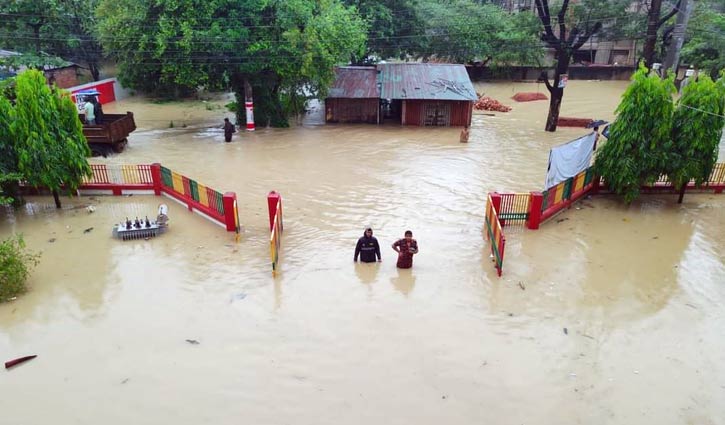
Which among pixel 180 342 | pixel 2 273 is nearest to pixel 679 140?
pixel 180 342

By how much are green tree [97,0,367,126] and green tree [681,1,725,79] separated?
23731 mm

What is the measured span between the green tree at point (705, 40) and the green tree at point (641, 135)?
23.0 m

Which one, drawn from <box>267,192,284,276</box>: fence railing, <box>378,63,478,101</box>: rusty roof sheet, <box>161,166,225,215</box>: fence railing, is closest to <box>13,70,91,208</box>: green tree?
<box>161,166,225,215</box>: fence railing

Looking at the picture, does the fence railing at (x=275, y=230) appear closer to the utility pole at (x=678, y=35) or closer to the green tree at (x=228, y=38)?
the green tree at (x=228, y=38)

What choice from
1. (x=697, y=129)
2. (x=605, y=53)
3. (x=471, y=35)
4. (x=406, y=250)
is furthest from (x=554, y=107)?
(x=605, y=53)

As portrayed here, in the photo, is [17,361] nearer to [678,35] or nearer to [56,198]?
[56,198]

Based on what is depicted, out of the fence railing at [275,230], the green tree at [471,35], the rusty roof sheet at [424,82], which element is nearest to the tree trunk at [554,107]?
the rusty roof sheet at [424,82]

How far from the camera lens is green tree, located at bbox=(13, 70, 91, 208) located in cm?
1340

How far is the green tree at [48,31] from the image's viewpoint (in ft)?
94.0

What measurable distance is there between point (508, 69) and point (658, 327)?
132 feet

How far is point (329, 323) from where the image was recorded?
9.56 m

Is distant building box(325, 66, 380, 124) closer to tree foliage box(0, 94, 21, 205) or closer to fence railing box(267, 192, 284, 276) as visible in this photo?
fence railing box(267, 192, 284, 276)

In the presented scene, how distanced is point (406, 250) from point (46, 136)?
1047 centimetres

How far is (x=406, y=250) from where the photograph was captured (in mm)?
11344
